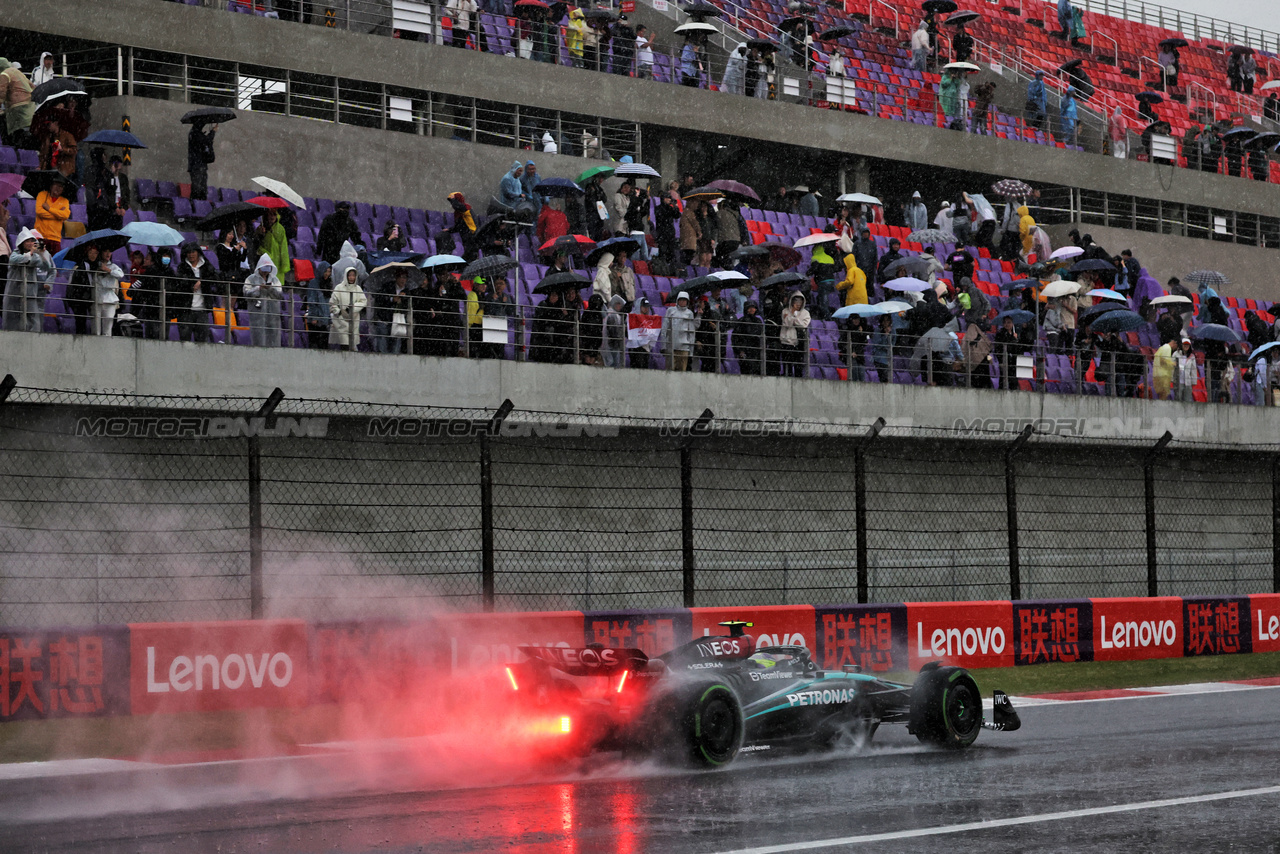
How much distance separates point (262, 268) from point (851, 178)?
57.7ft

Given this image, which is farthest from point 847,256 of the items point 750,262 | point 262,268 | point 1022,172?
point 1022,172

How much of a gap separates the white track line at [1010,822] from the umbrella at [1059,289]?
17.2 metres

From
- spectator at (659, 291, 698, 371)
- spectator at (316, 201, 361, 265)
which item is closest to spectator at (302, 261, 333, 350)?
spectator at (316, 201, 361, 265)

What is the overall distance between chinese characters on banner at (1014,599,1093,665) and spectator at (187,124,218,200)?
38.3 ft

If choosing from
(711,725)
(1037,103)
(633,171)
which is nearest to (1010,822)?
(711,725)

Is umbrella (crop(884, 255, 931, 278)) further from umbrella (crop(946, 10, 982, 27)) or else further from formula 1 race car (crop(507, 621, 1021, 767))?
formula 1 race car (crop(507, 621, 1021, 767))

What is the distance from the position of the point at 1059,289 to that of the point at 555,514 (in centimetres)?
1067

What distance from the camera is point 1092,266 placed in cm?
2723

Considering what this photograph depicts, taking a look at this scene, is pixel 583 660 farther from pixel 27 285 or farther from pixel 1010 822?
pixel 27 285

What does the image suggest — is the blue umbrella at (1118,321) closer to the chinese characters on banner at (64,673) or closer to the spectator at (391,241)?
the spectator at (391,241)

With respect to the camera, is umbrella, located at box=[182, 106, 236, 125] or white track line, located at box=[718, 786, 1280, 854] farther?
umbrella, located at box=[182, 106, 236, 125]

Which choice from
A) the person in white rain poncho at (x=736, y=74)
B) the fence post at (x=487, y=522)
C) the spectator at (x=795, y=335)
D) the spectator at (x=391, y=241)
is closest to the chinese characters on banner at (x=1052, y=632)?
the spectator at (x=795, y=335)

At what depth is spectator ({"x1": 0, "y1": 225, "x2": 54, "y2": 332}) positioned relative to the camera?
15703 millimetres

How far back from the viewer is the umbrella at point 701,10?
30750 mm
